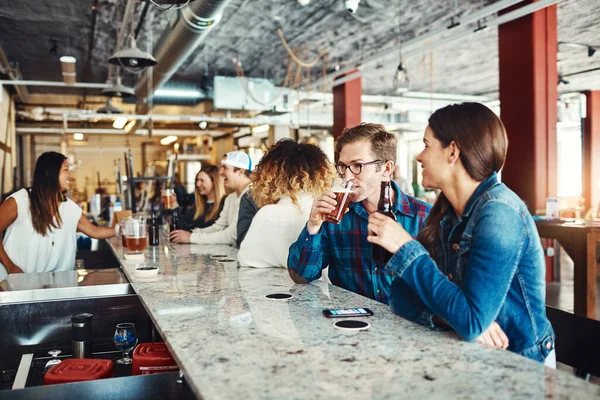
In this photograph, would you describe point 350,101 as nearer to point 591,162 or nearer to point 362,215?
point 591,162

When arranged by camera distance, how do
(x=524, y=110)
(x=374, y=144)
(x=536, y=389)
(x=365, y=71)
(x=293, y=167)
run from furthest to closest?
(x=365, y=71) → (x=524, y=110) → (x=293, y=167) → (x=374, y=144) → (x=536, y=389)

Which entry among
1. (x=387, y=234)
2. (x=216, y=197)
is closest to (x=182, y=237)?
(x=216, y=197)

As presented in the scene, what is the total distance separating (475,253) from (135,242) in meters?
2.07

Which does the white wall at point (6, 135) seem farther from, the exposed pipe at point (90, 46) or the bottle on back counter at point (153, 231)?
the bottle on back counter at point (153, 231)

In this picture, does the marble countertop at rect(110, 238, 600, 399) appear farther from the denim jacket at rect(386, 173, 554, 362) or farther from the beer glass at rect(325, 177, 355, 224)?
the beer glass at rect(325, 177, 355, 224)

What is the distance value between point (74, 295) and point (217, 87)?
862 cm

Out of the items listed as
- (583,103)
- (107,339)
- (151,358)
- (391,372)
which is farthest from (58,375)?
(583,103)

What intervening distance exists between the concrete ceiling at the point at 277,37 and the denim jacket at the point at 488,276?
5.35 meters

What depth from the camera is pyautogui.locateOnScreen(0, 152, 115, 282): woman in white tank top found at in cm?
328

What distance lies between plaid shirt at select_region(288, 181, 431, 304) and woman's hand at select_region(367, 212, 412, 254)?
76 centimetres

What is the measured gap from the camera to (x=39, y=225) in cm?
335

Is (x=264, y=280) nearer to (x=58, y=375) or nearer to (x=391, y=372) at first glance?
(x=58, y=375)

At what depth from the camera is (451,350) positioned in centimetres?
120

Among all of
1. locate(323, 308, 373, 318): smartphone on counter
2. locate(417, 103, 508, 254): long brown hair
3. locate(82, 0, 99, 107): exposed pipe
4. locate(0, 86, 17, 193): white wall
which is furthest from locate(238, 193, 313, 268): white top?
locate(0, 86, 17, 193): white wall
